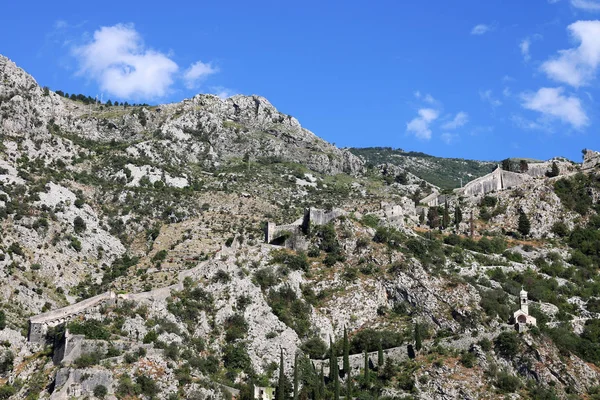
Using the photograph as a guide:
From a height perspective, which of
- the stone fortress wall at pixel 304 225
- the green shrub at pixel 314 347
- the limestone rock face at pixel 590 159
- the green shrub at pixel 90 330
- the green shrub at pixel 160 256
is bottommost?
the green shrub at pixel 314 347

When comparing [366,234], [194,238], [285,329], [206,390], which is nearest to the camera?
[206,390]

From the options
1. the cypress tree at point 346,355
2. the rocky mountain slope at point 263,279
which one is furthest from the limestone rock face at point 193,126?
the cypress tree at point 346,355

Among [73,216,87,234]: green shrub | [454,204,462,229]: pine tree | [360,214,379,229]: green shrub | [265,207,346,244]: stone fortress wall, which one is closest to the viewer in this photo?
[265,207,346,244]: stone fortress wall

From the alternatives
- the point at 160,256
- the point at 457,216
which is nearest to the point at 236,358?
the point at 160,256

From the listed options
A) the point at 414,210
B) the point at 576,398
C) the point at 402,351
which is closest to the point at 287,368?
the point at 402,351

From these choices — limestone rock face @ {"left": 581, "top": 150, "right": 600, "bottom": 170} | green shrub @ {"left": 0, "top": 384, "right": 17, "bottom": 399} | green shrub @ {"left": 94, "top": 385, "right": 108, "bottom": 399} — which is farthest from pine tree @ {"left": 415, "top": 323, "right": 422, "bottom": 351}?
limestone rock face @ {"left": 581, "top": 150, "right": 600, "bottom": 170}

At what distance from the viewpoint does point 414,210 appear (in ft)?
372

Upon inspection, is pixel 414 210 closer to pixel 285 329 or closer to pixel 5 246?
pixel 285 329

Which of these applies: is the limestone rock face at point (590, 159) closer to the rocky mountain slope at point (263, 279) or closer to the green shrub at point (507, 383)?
the rocky mountain slope at point (263, 279)

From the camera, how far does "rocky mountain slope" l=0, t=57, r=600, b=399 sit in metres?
74.5

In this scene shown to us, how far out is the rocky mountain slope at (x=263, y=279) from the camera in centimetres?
7450

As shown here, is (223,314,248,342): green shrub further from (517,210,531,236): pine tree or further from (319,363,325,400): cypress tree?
(517,210,531,236): pine tree

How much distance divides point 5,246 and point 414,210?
4963 centimetres

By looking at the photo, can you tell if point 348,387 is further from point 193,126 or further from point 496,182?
point 193,126
